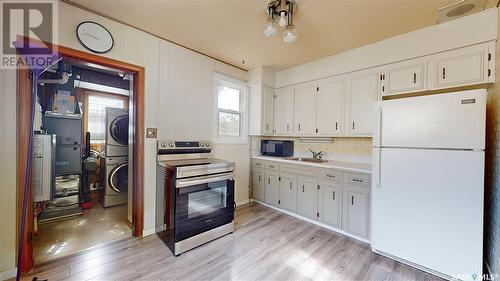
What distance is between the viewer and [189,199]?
2.15 meters

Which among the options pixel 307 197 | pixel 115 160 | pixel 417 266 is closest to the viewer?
pixel 417 266

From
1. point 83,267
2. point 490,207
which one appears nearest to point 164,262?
point 83,267

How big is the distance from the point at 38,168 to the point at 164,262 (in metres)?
1.64

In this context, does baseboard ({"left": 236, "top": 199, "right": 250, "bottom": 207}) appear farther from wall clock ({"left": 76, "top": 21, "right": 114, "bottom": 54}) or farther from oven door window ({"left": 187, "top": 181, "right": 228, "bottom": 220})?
wall clock ({"left": 76, "top": 21, "right": 114, "bottom": 54})

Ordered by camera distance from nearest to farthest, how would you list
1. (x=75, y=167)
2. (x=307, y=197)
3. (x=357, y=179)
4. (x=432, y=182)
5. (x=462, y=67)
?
(x=432, y=182) < (x=462, y=67) < (x=357, y=179) < (x=307, y=197) < (x=75, y=167)

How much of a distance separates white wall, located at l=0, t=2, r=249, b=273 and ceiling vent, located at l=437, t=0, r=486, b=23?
106 inches

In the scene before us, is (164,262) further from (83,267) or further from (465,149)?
(465,149)

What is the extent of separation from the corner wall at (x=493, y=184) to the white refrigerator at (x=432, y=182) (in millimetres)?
154

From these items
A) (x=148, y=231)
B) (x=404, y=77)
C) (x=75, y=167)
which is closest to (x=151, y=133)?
(x=148, y=231)

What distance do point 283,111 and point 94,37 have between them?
2859 millimetres

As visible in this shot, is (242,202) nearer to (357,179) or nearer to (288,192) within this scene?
(288,192)

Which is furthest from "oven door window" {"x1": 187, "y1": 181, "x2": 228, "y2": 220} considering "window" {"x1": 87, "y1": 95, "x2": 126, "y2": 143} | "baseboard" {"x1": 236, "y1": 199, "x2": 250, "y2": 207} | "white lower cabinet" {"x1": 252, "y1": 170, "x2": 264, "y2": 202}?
"window" {"x1": 87, "y1": 95, "x2": 126, "y2": 143}

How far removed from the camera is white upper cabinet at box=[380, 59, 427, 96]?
2248mm

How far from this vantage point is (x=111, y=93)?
14.4 ft
